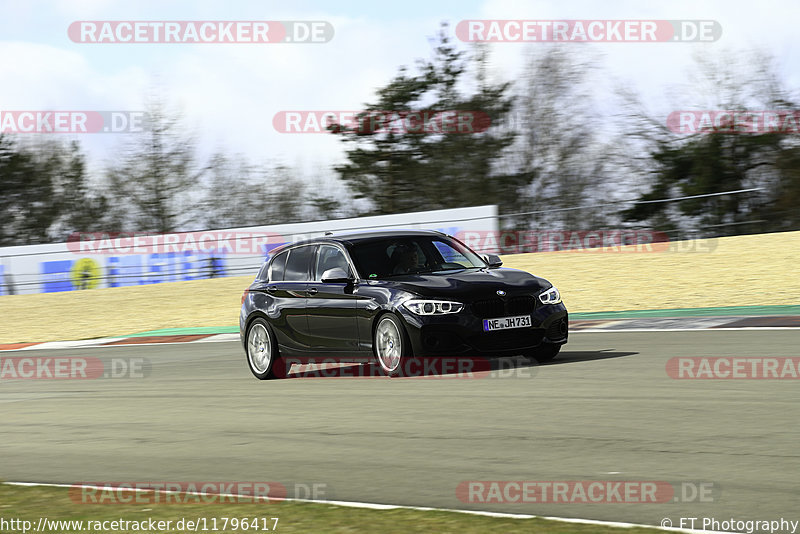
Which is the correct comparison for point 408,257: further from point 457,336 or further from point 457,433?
point 457,433

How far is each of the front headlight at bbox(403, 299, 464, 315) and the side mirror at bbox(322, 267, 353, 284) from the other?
1.11 metres

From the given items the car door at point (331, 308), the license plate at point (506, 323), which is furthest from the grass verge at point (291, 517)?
the car door at point (331, 308)

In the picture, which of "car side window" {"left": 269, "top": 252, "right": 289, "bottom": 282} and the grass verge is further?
"car side window" {"left": 269, "top": 252, "right": 289, "bottom": 282}

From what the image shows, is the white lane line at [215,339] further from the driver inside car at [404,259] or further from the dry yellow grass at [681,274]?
the driver inside car at [404,259]

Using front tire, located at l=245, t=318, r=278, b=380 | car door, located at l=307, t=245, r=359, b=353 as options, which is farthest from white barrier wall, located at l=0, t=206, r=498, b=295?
car door, located at l=307, t=245, r=359, b=353

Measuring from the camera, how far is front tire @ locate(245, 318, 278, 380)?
40.5ft

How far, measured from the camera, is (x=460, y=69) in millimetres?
49281

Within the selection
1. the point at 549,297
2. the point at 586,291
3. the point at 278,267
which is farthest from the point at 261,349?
the point at 586,291

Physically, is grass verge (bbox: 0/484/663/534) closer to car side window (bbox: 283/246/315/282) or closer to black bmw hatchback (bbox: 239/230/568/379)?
black bmw hatchback (bbox: 239/230/568/379)

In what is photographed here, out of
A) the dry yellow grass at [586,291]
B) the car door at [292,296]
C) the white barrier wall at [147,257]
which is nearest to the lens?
the car door at [292,296]

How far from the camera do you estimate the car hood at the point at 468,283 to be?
10.6 metres

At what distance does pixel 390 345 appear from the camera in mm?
10977

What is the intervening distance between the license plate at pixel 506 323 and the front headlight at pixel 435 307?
11.9 inches

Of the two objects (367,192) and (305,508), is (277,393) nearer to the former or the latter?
(305,508)
